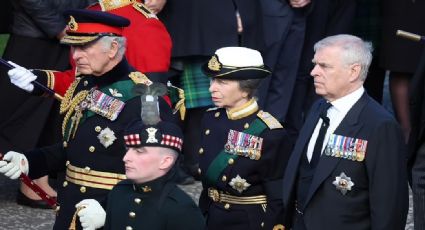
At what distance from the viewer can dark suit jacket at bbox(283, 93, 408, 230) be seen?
20.6ft

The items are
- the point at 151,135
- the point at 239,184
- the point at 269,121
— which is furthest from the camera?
the point at 269,121

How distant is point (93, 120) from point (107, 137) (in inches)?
5.9

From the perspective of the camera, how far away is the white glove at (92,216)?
235 inches

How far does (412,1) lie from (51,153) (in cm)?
429

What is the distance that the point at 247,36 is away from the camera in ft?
32.6

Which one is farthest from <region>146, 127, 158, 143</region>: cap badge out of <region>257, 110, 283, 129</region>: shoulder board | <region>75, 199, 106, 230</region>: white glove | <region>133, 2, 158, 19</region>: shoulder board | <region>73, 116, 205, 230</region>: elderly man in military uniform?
<region>133, 2, 158, 19</region>: shoulder board

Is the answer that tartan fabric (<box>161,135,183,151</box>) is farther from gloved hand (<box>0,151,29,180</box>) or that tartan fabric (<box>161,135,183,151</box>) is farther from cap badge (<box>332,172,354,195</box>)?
gloved hand (<box>0,151,29,180</box>)

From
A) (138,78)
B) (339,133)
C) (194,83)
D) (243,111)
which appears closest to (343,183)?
(339,133)

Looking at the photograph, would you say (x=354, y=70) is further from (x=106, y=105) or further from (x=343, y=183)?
(x=106, y=105)

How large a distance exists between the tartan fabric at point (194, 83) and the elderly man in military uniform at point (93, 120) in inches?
115

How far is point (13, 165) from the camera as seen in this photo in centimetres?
661

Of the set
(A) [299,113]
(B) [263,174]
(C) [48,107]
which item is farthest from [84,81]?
(A) [299,113]

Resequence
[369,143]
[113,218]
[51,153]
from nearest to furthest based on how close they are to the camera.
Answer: [113,218], [369,143], [51,153]

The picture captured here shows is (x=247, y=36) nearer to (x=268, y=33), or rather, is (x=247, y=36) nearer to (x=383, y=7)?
(x=268, y=33)
